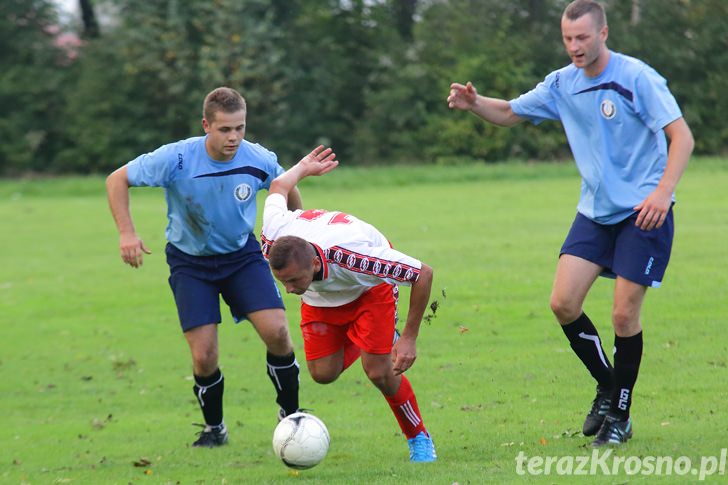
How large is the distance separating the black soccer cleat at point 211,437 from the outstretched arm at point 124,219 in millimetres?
1430

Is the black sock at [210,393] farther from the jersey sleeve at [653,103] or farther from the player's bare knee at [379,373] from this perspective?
the jersey sleeve at [653,103]

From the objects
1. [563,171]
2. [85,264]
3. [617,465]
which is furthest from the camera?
[563,171]

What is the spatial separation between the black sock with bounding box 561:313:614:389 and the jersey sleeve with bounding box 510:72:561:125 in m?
1.35

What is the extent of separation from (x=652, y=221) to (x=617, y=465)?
4.76 feet

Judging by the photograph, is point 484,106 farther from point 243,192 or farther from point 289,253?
point 289,253

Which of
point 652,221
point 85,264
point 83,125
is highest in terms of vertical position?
point 652,221

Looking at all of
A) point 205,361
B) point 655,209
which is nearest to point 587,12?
point 655,209

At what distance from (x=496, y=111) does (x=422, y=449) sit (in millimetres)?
2361

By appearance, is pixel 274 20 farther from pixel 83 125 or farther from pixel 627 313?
pixel 627 313

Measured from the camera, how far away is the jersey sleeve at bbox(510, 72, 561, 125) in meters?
7.10

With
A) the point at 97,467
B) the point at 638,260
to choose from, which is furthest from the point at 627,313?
the point at 97,467

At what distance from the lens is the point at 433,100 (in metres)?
39.6

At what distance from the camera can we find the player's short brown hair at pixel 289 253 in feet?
20.0

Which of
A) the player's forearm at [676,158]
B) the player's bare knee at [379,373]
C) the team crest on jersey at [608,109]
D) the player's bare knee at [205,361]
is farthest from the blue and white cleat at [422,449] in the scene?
the team crest on jersey at [608,109]
